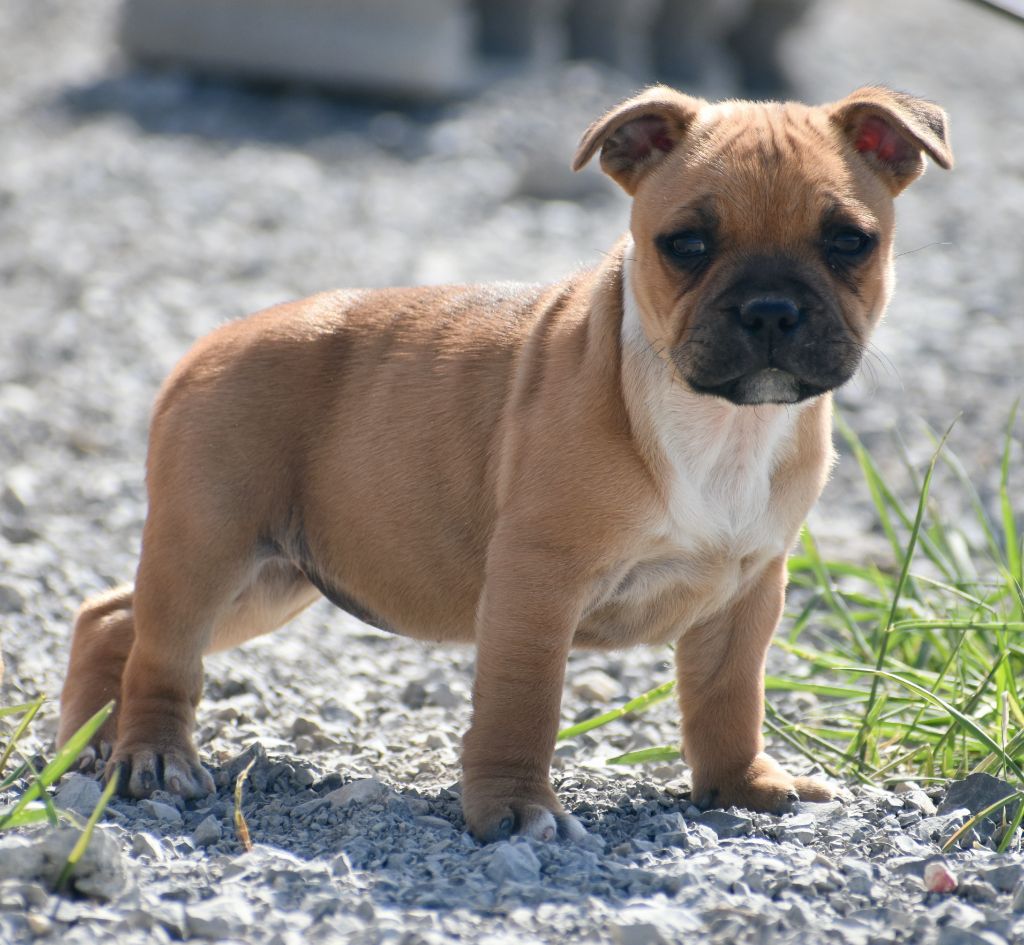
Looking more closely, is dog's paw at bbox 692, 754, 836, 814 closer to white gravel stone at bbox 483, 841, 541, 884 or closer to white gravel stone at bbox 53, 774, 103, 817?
white gravel stone at bbox 483, 841, 541, 884

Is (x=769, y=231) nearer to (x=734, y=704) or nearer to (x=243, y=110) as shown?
(x=734, y=704)

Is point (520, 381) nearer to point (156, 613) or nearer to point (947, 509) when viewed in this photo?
point (156, 613)

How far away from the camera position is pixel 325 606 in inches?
311

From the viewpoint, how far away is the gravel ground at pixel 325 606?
397 cm

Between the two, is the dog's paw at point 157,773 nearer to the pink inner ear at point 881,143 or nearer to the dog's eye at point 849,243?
the dog's eye at point 849,243

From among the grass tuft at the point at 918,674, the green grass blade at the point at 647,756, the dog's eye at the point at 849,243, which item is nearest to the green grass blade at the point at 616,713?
the grass tuft at the point at 918,674

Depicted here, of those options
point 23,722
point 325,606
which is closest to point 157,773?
point 23,722

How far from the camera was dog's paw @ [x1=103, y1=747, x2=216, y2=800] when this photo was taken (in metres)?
5.04

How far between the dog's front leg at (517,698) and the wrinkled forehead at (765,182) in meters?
1.17

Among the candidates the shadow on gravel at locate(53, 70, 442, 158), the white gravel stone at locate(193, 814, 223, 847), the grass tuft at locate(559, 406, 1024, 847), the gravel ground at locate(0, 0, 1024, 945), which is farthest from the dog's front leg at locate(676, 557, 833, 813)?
the shadow on gravel at locate(53, 70, 442, 158)

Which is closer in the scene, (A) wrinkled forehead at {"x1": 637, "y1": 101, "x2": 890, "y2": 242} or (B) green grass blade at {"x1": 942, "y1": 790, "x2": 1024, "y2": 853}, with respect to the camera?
(B) green grass blade at {"x1": 942, "y1": 790, "x2": 1024, "y2": 853}

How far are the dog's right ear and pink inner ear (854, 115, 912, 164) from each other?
55 cm

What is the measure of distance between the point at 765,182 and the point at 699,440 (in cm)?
81

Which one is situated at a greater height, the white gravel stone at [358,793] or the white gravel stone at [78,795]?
the white gravel stone at [358,793]
